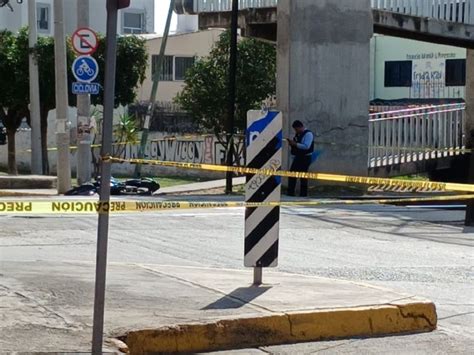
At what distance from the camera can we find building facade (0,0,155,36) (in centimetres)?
5122

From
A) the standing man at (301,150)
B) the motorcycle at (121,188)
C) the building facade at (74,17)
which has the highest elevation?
the building facade at (74,17)

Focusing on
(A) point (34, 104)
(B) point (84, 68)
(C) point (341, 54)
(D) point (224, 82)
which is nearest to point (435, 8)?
(C) point (341, 54)

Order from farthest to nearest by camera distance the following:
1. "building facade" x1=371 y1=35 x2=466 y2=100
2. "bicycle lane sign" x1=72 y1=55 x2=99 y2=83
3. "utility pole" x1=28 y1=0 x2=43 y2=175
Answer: "building facade" x1=371 y1=35 x2=466 y2=100 < "utility pole" x1=28 y1=0 x2=43 y2=175 < "bicycle lane sign" x1=72 y1=55 x2=99 y2=83

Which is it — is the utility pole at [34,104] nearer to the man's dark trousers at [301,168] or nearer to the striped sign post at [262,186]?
the man's dark trousers at [301,168]

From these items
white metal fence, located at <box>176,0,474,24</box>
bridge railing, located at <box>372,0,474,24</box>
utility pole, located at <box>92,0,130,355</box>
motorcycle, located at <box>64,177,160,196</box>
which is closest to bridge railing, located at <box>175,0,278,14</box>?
white metal fence, located at <box>176,0,474,24</box>

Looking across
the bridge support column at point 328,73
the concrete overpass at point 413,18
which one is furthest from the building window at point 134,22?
the bridge support column at point 328,73

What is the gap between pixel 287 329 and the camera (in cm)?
762

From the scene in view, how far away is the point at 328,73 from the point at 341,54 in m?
0.54

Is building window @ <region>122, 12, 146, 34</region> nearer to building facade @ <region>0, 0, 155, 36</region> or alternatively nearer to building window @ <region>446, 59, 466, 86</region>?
building facade @ <region>0, 0, 155, 36</region>

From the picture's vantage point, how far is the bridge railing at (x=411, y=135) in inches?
928

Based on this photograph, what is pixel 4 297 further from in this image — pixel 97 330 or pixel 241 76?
pixel 241 76

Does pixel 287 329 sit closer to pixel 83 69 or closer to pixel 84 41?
pixel 83 69

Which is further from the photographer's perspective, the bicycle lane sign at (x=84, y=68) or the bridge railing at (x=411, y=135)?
the bridge railing at (x=411, y=135)

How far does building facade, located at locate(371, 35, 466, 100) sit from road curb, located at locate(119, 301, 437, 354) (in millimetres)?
44087
